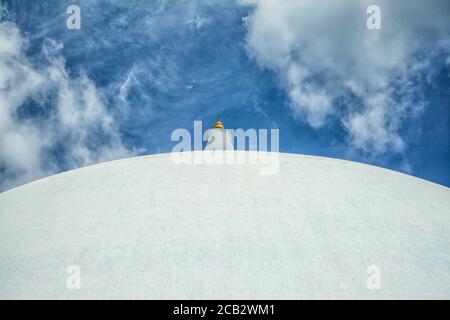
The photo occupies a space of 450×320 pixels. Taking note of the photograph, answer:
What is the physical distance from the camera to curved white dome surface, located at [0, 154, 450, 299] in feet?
17.4

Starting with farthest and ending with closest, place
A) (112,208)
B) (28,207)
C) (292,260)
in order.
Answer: (28,207), (112,208), (292,260)

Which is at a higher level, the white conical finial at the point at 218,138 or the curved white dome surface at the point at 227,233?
the white conical finial at the point at 218,138

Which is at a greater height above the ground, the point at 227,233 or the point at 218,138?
the point at 218,138

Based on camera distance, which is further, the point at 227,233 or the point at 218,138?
the point at 218,138

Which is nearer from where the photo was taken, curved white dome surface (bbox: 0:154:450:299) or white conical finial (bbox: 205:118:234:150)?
curved white dome surface (bbox: 0:154:450:299)

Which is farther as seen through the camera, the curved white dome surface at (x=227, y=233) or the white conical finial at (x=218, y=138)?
the white conical finial at (x=218, y=138)

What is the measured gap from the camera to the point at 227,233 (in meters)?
6.04

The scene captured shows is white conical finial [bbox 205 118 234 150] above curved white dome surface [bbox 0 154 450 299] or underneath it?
above

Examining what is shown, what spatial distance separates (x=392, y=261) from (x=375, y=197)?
5.30ft

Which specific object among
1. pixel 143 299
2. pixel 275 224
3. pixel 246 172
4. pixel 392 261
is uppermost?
pixel 246 172

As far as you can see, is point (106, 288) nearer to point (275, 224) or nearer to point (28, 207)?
point (275, 224)

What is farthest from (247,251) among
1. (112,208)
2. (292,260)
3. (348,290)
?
A: (112,208)

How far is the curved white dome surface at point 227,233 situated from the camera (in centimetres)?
531

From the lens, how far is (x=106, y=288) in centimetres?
526
